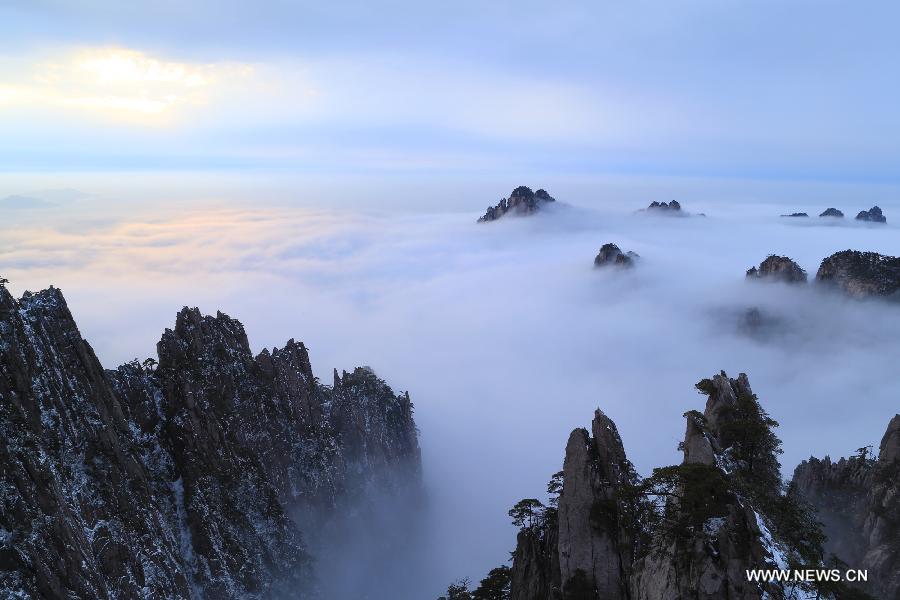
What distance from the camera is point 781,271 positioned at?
177m

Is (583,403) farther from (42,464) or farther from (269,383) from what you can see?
(42,464)

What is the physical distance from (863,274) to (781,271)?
106ft

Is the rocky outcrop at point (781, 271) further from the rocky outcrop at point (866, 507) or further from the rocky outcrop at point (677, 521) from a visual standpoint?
the rocky outcrop at point (677, 521)

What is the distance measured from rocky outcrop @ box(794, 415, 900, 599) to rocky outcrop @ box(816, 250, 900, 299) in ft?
349

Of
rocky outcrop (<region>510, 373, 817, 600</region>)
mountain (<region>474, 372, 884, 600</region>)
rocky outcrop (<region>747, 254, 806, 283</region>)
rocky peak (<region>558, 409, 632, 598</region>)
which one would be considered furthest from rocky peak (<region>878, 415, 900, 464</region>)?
rocky outcrop (<region>747, 254, 806, 283</region>)

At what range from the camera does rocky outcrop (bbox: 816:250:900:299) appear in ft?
456

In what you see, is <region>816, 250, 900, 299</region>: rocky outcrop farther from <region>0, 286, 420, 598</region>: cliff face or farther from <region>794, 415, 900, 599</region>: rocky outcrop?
<region>0, 286, 420, 598</region>: cliff face

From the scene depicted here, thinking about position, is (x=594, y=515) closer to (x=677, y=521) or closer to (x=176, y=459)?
(x=677, y=521)

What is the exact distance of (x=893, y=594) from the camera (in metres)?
41.6

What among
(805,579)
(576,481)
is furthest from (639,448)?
(805,579)

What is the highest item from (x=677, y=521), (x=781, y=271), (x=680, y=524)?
(x=781, y=271)

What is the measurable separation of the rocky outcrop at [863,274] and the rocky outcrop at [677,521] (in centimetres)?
13167

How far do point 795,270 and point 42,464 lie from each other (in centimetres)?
21113

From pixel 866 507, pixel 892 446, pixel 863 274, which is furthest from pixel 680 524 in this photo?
pixel 863 274
